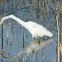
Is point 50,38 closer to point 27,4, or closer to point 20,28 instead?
point 20,28

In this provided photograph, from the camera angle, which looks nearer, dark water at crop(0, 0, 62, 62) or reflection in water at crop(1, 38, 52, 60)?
dark water at crop(0, 0, 62, 62)

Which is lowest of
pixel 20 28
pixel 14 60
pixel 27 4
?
pixel 14 60

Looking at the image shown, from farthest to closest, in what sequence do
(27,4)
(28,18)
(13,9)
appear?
(27,4) → (13,9) → (28,18)

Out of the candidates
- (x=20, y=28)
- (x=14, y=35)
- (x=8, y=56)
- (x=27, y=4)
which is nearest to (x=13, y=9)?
(x=27, y=4)

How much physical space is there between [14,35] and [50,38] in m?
0.84

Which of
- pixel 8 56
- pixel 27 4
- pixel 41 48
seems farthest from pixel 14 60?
pixel 27 4

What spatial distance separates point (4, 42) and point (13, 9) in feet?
9.76

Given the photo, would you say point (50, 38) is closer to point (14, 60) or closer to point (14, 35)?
point (14, 35)

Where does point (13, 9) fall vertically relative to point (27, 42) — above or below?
above

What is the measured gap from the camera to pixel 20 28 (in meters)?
6.37

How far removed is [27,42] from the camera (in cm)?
539

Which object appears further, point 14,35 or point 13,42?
point 14,35

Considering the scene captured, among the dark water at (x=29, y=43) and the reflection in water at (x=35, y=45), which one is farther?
the reflection in water at (x=35, y=45)

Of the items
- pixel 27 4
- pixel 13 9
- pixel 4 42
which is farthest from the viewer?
pixel 27 4
